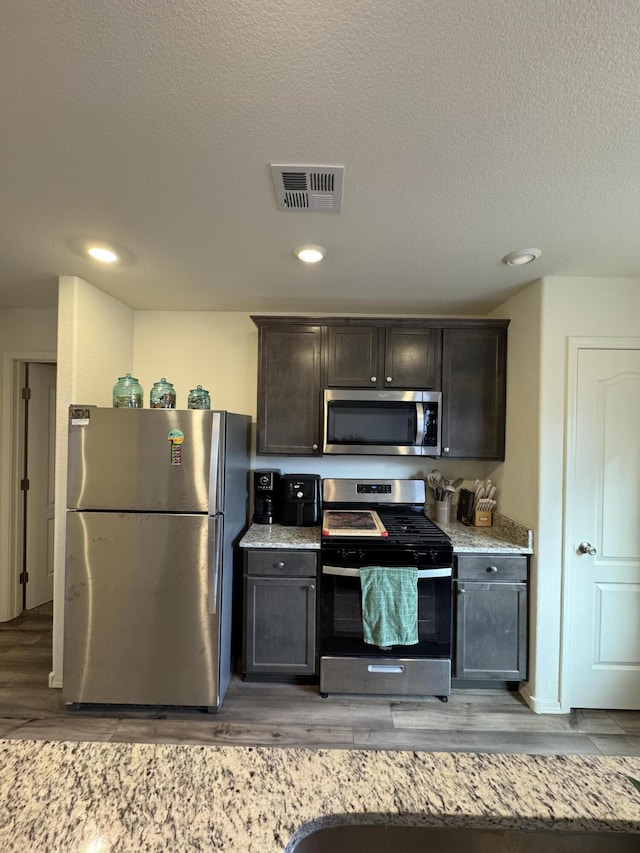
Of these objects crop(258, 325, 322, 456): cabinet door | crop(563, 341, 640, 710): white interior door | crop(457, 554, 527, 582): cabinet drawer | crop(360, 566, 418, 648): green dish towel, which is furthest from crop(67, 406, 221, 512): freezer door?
crop(563, 341, 640, 710): white interior door

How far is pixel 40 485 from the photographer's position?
11.0 ft

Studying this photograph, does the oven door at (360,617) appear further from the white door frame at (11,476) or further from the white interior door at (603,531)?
the white door frame at (11,476)

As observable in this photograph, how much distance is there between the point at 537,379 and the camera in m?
2.28

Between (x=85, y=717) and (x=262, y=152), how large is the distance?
288 cm

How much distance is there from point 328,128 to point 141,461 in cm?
176

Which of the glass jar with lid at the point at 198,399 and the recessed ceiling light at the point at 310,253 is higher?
the recessed ceiling light at the point at 310,253

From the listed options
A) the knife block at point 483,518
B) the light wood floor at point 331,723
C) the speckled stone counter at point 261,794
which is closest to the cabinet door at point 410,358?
the knife block at point 483,518

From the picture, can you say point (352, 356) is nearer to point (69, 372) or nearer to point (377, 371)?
point (377, 371)

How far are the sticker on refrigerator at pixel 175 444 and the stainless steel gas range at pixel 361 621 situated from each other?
0.98 metres

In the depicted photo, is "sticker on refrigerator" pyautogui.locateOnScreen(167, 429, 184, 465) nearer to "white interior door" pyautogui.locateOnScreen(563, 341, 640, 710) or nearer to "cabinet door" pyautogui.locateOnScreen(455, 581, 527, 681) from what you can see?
"cabinet door" pyautogui.locateOnScreen(455, 581, 527, 681)

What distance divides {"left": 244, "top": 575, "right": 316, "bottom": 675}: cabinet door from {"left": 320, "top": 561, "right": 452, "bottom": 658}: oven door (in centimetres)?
9

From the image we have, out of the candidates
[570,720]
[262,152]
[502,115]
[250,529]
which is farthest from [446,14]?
[570,720]

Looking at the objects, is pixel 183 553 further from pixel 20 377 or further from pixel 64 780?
pixel 20 377

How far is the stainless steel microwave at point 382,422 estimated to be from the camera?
2.66 metres
